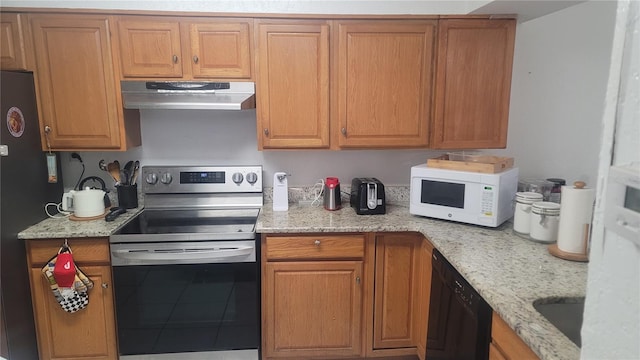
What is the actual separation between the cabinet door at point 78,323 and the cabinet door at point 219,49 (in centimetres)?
122

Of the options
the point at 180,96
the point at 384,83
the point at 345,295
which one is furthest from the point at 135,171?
the point at 384,83

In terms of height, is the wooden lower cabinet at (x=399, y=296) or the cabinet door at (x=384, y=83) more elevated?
the cabinet door at (x=384, y=83)

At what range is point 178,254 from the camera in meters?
2.07

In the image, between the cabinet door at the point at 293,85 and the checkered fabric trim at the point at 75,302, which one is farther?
the cabinet door at the point at 293,85

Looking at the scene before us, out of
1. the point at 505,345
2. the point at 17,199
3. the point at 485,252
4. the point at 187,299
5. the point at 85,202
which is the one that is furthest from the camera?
the point at 85,202

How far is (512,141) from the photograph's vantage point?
2682 millimetres

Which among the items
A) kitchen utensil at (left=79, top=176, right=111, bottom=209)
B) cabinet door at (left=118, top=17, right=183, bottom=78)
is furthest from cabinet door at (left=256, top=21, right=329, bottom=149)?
kitchen utensil at (left=79, top=176, right=111, bottom=209)

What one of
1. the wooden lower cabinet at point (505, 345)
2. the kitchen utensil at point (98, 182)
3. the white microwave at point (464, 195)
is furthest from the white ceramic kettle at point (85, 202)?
the wooden lower cabinet at point (505, 345)

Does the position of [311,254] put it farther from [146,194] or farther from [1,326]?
[1,326]

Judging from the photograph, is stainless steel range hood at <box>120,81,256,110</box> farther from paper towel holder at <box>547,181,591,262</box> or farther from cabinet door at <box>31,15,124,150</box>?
paper towel holder at <box>547,181,591,262</box>

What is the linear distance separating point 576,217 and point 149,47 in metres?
2.27

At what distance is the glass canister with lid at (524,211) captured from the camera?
1907mm

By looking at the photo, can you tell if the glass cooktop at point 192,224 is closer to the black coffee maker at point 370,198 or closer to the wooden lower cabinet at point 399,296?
the black coffee maker at point 370,198

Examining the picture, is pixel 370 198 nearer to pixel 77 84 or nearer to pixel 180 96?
pixel 180 96
